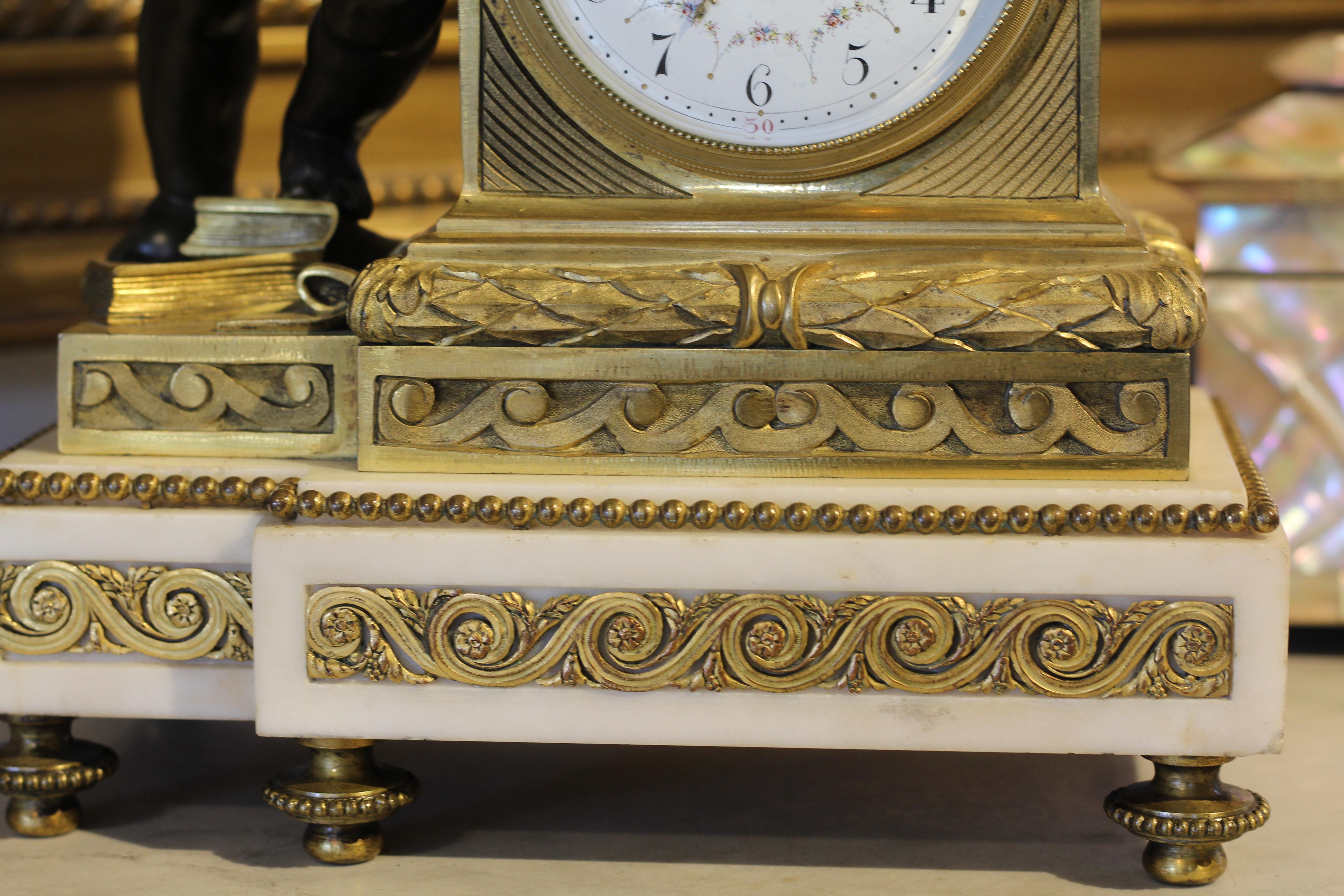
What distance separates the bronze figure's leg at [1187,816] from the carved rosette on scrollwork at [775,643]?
5 centimetres

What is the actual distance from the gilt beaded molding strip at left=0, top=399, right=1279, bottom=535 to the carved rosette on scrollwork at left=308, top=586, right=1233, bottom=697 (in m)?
0.04

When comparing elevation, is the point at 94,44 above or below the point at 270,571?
above

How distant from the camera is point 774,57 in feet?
2.84

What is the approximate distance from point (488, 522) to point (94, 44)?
106 centimetres

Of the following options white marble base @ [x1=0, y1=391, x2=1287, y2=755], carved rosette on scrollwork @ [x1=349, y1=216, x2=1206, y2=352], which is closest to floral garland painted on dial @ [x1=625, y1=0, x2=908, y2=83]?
carved rosette on scrollwork @ [x1=349, y1=216, x2=1206, y2=352]

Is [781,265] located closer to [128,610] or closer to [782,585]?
[782,585]

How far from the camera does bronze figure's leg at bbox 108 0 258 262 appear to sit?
1.01 meters

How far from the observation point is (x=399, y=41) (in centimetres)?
97

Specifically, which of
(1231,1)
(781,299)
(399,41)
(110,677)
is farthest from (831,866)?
(1231,1)

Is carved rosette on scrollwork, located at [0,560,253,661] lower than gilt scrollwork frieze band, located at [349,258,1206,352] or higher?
lower

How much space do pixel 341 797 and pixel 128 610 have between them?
15 cm

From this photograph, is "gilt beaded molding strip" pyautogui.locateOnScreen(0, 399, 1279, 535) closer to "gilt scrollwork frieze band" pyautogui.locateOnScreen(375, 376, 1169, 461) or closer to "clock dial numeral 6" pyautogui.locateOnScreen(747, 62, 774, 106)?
"gilt scrollwork frieze band" pyautogui.locateOnScreen(375, 376, 1169, 461)

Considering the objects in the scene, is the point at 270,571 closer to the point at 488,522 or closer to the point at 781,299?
the point at 488,522

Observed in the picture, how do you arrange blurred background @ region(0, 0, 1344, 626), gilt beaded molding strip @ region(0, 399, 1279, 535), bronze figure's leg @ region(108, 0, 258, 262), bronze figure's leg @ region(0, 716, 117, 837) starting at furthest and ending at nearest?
blurred background @ region(0, 0, 1344, 626) → bronze figure's leg @ region(108, 0, 258, 262) → bronze figure's leg @ region(0, 716, 117, 837) → gilt beaded molding strip @ region(0, 399, 1279, 535)
